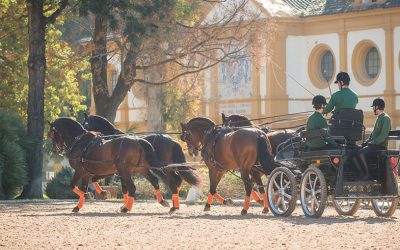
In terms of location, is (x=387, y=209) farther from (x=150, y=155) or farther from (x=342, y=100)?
(x=150, y=155)

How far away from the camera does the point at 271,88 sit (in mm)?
60500

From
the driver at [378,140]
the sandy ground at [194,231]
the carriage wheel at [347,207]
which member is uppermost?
the driver at [378,140]

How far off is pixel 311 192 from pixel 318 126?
3.94 ft

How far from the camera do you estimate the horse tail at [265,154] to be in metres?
24.8

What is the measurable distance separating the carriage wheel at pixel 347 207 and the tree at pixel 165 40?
44.2ft

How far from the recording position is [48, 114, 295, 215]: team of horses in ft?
83.0

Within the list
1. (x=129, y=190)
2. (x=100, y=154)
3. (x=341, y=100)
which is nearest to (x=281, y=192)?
(x=341, y=100)

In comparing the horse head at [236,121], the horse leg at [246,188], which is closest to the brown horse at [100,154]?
the horse head at [236,121]

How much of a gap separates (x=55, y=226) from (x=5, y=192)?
45.6ft

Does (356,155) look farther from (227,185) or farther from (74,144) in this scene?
(227,185)

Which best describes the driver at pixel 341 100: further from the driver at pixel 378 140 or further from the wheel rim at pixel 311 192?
the wheel rim at pixel 311 192

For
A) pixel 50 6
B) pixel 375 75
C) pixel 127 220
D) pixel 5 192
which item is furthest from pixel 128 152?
pixel 375 75

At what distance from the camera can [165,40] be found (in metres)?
39.7

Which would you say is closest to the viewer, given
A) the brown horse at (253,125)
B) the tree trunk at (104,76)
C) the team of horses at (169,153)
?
the team of horses at (169,153)
